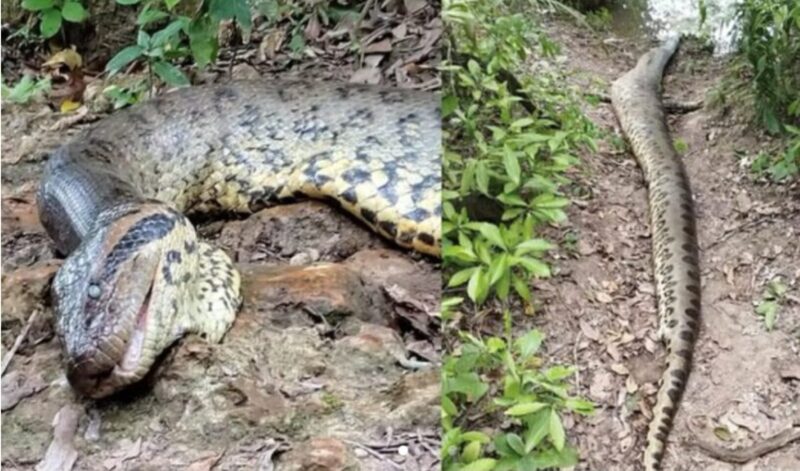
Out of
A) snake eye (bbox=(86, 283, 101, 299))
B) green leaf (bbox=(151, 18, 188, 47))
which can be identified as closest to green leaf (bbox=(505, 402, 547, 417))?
Answer: snake eye (bbox=(86, 283, 101, 299))

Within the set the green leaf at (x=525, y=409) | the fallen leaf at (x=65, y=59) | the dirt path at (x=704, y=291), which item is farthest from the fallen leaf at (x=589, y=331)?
the fallen leaf at (x=65, y=59)

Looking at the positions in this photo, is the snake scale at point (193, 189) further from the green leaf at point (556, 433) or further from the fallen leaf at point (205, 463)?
the green leaf at point (556, 433)

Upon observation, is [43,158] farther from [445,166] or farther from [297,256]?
[445,166]

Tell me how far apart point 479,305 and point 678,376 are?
0.25m

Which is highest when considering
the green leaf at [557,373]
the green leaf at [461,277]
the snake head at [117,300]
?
the snake head at [117,300]

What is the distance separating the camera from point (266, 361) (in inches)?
39.4

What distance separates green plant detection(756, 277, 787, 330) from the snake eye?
0.80m

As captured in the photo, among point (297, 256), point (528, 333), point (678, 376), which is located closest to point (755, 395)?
point (678, 376)

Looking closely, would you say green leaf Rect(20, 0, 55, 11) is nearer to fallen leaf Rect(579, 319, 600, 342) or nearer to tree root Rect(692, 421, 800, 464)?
fallen leaf Rect(579, 319, 600, 342)

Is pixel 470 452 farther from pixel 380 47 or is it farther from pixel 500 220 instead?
pixel 380 47

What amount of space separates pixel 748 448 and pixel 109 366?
74 centimetres

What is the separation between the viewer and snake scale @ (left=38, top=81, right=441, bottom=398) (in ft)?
3.12

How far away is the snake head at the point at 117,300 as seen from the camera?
0.91 meters

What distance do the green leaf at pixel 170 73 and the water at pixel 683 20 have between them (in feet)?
1.99
